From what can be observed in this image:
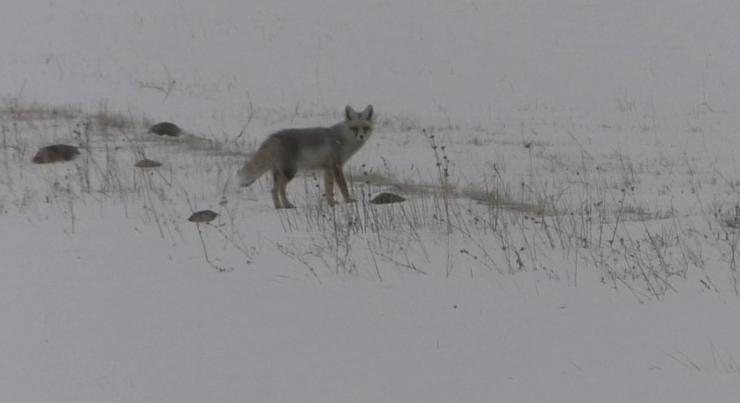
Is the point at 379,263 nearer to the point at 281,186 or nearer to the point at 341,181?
the point at 281,186

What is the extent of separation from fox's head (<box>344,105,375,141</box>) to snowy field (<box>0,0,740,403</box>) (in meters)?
0.57

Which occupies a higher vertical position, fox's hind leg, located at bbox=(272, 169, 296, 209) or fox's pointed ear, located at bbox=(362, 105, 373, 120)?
fox's pointed ear, located at bbox=(362, 105, 373, 120)

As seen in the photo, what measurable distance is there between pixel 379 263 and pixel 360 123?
4.44 metres

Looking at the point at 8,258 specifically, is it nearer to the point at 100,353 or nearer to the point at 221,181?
the point at 100,353

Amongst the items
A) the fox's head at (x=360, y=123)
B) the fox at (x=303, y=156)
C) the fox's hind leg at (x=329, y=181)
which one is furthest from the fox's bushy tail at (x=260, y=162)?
the fox's head at (x=360, y=123)

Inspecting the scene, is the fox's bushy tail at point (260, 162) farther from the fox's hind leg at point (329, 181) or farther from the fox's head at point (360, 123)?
the fox's head at point (360, 123)

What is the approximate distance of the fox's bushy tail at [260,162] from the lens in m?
9.57

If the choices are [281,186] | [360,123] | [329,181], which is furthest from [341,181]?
[360,123]

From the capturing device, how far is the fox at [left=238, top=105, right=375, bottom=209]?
9.52 metres

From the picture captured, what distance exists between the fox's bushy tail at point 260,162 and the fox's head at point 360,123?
1.23 m

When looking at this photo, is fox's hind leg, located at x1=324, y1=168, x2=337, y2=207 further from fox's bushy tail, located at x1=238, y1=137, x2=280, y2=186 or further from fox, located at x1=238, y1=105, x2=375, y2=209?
fox's bushy tail, located at x1=238, y1=137, x2=280, y2=186

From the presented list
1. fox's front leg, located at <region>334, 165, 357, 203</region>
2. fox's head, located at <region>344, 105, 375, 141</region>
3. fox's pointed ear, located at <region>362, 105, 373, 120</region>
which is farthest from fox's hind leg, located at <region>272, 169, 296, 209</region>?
fox's pointed ear, located at <region>362, 105, 373, 120</region>

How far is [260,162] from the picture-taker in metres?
9.58

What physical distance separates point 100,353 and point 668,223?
4.89 metres
